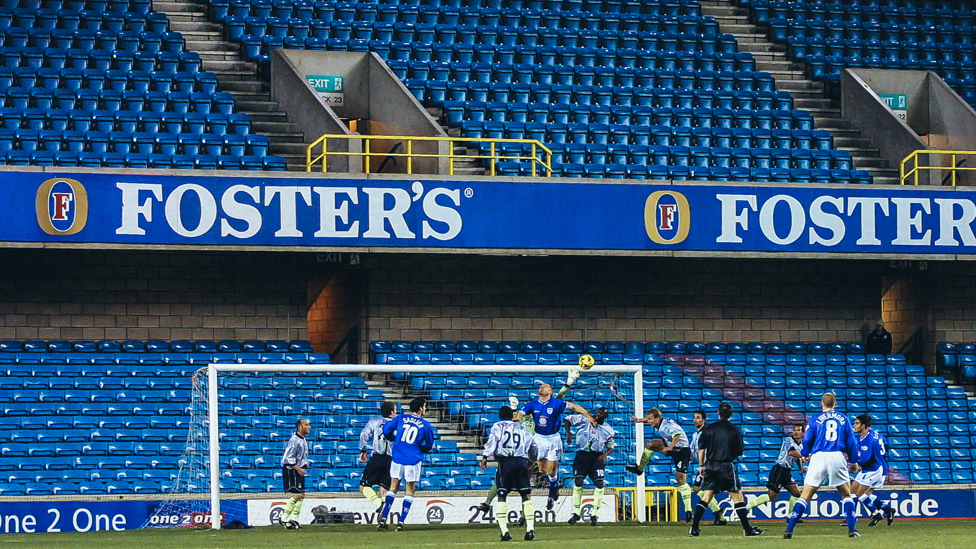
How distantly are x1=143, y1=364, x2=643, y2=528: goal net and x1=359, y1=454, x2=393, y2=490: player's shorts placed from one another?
1.37 m

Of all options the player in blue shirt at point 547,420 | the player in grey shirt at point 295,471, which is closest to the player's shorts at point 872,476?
the player in blue shirt at point 547,420

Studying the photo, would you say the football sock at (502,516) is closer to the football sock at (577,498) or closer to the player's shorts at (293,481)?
the football sock at (577,498)

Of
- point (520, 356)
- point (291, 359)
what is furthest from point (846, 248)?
point (291, 359)

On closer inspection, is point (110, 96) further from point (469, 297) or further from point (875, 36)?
point (875, 36)

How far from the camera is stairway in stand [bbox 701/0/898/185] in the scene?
29.2 meters

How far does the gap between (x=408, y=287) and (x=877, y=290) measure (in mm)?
8924

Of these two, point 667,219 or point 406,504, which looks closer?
point 406,504

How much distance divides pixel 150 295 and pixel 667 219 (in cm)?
854

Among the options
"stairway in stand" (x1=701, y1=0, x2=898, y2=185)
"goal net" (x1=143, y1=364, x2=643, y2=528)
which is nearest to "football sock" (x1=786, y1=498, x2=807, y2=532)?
"goal net" (x1=143, y1=364, x2=643, y2=528)

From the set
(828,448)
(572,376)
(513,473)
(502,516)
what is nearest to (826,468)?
(828,448)

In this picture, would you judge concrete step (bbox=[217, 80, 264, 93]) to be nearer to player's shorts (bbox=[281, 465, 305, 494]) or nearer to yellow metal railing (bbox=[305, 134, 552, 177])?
yellow metal railing (bbox=[305, 134, 552, 177])

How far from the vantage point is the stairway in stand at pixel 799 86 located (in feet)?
95.8

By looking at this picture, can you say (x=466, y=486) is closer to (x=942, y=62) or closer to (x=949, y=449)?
(x=949, y=449)

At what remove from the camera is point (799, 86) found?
1237 inches
